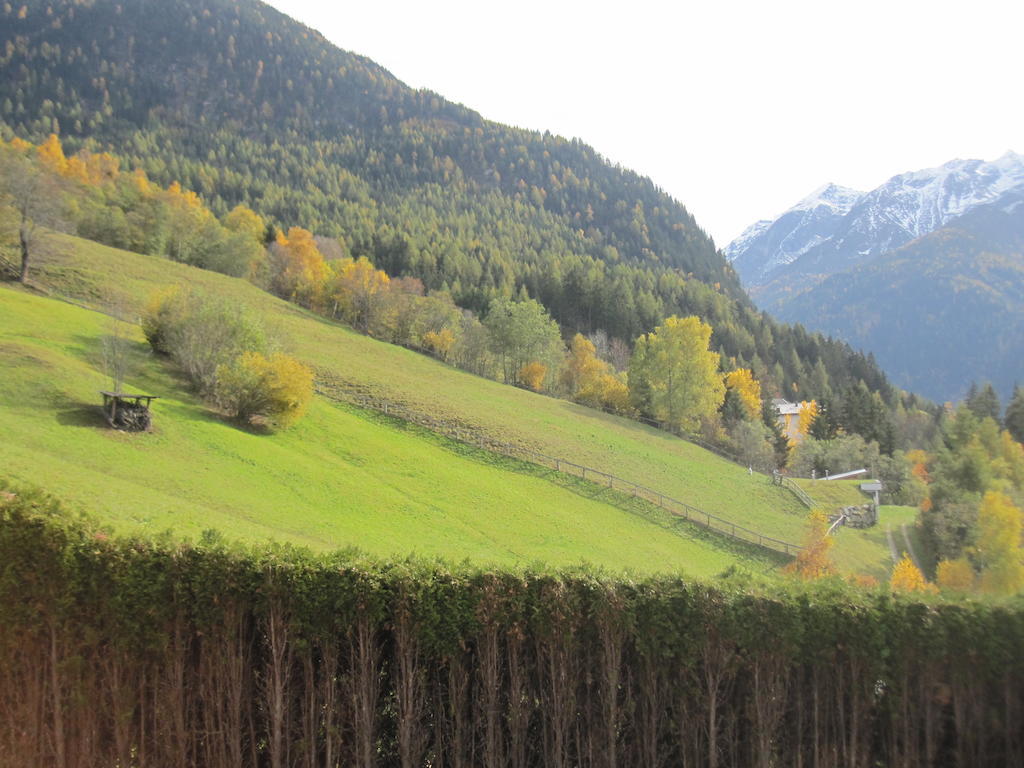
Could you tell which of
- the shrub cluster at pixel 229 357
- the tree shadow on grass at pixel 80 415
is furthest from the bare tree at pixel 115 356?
the shrub cluster at pixel 229 357

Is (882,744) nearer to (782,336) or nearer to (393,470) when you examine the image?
(393,470)

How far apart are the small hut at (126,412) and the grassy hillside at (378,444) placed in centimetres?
123

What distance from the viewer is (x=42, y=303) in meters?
47.9

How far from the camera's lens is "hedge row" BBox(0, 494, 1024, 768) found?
971 cm

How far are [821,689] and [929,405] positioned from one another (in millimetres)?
165209

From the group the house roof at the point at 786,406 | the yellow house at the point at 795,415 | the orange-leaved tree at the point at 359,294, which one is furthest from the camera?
the house roof at the point at 786,406

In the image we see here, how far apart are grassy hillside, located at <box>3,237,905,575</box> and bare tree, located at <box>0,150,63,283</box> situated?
291 centimetres

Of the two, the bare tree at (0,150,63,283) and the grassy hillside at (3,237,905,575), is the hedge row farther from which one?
the bare tree at (0,150,63,283)

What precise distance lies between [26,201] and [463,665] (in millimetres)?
68721

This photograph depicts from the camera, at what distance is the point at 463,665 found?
33.0ft

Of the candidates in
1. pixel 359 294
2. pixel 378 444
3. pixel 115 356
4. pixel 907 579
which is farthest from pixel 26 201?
pixel 907 579

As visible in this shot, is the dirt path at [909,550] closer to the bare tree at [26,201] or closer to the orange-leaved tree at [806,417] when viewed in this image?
the orange-leaved tree at [806,417]

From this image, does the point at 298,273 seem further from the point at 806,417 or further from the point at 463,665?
the point at 463,665

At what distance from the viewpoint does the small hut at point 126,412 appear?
30.4 meters
